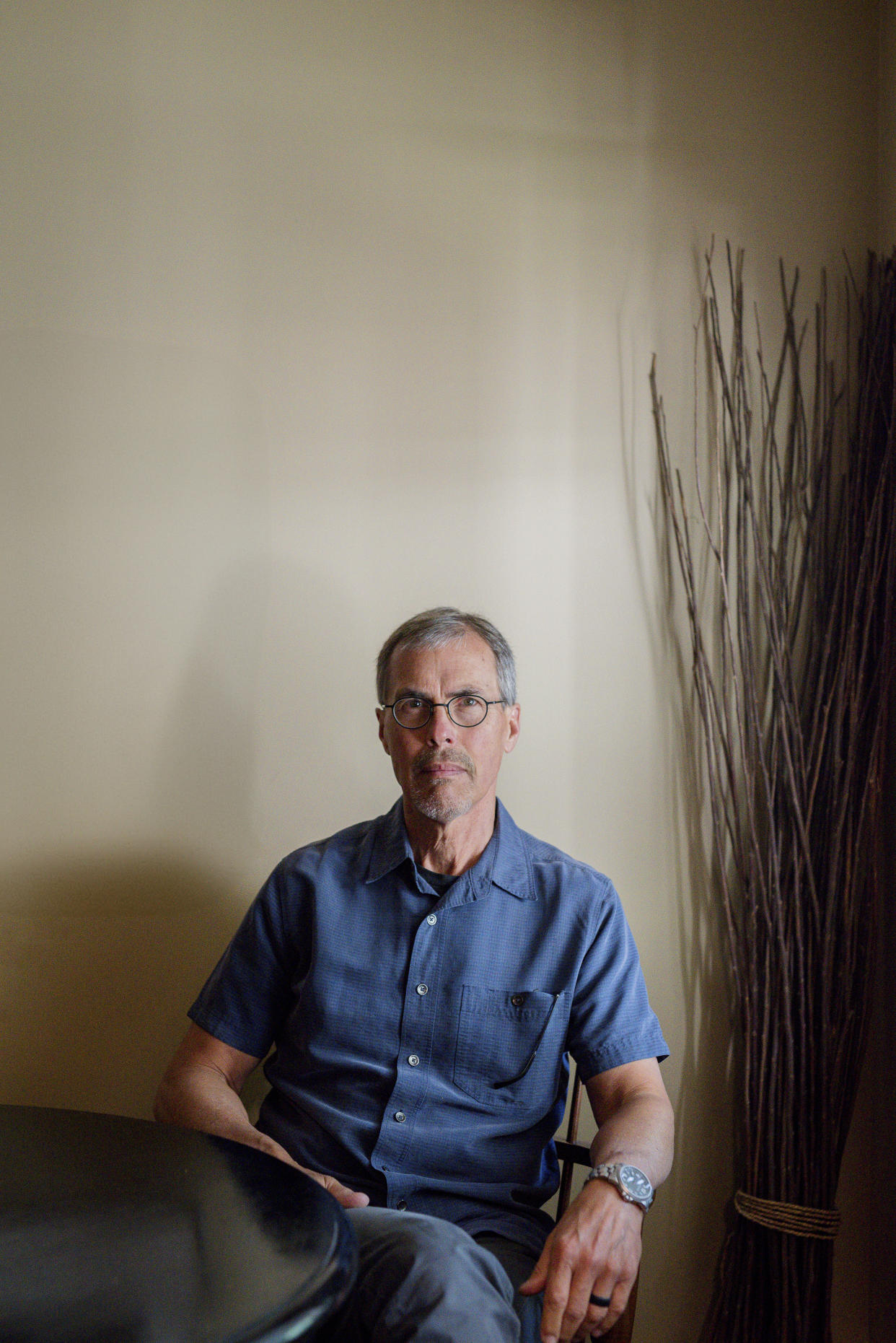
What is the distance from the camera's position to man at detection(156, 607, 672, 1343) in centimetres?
153

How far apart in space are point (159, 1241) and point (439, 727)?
0.87m

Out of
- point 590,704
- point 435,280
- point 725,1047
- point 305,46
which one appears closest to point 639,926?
point 725,1047

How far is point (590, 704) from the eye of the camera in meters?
2.08

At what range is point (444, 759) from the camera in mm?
1649

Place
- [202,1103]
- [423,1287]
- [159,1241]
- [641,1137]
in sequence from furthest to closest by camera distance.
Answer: [202,1103] < [641,1137] < [423,1287] < [159,1241]

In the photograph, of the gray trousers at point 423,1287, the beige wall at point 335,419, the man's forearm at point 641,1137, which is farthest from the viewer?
the beige wall at point 335,419

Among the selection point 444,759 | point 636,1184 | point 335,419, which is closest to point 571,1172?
point 636,1184

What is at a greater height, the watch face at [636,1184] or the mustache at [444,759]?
the mustache at [444,759]

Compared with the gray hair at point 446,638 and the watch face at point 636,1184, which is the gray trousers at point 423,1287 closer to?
the watch face at point 636,1184

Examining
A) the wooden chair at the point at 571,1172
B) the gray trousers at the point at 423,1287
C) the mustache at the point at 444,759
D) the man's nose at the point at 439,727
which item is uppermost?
the man's nose at the point at 439,727

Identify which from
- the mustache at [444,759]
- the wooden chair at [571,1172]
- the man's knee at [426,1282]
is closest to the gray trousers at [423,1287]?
the man's knee at [426,1282]

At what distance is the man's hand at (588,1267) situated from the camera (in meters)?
1.23

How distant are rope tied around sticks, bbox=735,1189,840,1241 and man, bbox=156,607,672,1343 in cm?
49

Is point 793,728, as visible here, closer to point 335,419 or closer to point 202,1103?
point 335,419
